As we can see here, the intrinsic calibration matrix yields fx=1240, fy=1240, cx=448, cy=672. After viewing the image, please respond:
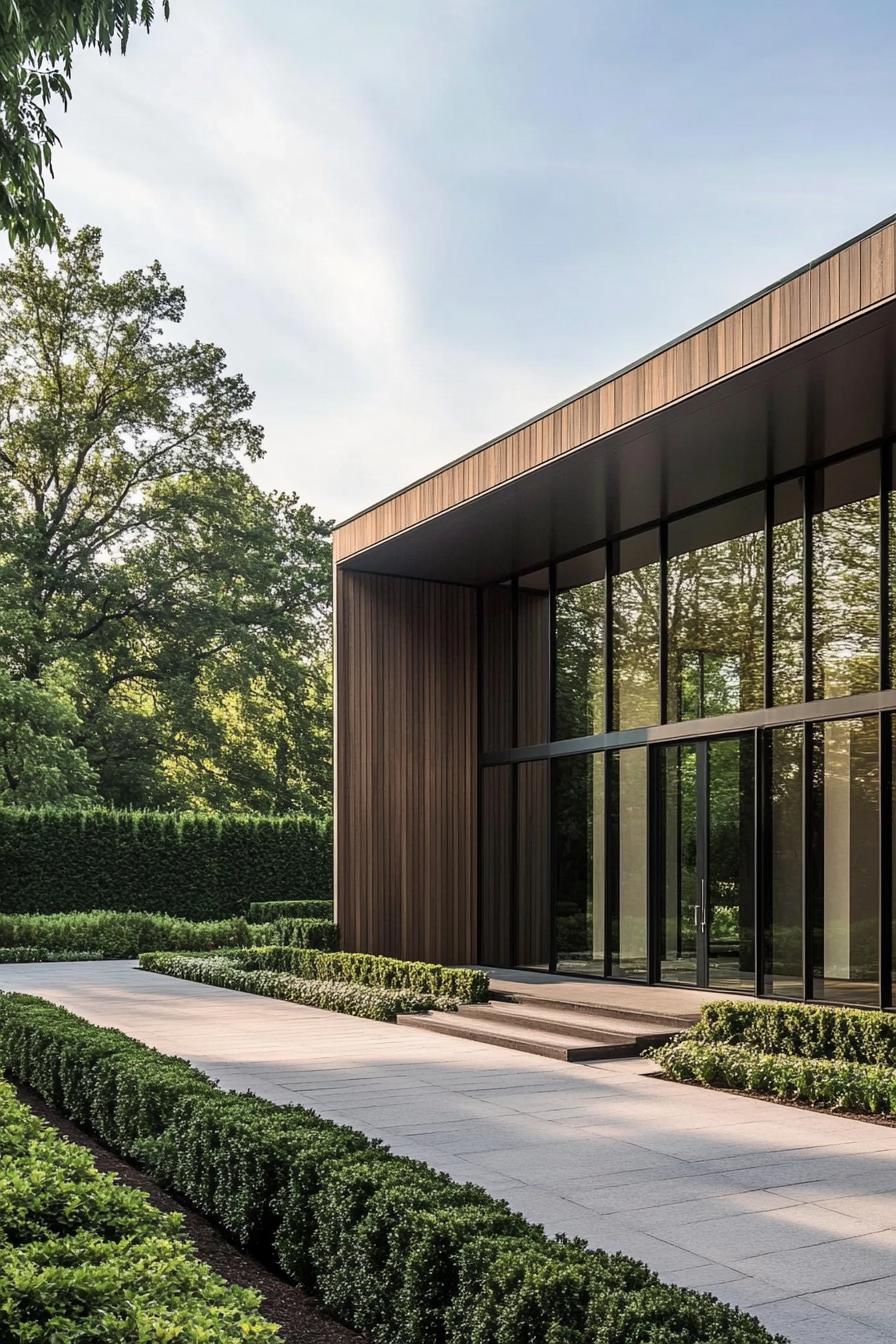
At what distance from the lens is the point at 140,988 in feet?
47.4

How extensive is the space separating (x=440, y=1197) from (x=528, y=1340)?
841 millimetres

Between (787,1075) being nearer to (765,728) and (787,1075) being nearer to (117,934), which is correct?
(765,728)

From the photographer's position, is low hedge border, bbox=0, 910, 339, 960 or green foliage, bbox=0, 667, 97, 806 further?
green foliage, bbox=0, 667, 97, 806

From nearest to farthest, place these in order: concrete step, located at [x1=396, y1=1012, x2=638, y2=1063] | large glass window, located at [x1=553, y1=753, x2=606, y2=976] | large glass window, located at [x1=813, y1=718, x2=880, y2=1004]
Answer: concrete step, located at [x1=396, y1=1012, x2=638, y2=1063] → large glass window, located at [x1=813, y1=718, x2=880, y2=1004] → large glass window, located at [x1=553, y1=753, x2=606, y2=976]

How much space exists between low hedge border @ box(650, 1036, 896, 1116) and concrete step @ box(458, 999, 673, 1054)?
0.67 metres

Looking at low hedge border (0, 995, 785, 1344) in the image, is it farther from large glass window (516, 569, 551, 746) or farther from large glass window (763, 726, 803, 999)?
large glass window (516, 569, 551, 746)

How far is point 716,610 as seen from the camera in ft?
41.4

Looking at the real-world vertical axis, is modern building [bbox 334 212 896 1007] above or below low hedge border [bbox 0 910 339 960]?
above

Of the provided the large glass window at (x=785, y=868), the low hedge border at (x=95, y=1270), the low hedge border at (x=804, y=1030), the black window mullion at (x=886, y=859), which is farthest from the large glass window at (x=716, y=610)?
the low hedge border at (x=95, y=1270)

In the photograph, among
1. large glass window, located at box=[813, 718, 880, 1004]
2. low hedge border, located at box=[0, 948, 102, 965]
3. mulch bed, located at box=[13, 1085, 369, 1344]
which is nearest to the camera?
mulch bed, located at box=[13, 1085, 369, 1344]

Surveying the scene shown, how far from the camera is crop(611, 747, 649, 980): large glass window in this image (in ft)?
43.6

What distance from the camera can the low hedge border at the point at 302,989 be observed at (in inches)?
463

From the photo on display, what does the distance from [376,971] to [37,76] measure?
31.0ft

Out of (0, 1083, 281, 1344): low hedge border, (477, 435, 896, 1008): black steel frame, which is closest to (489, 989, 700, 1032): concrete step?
(477, 435, 896, 1008): black steel frame
